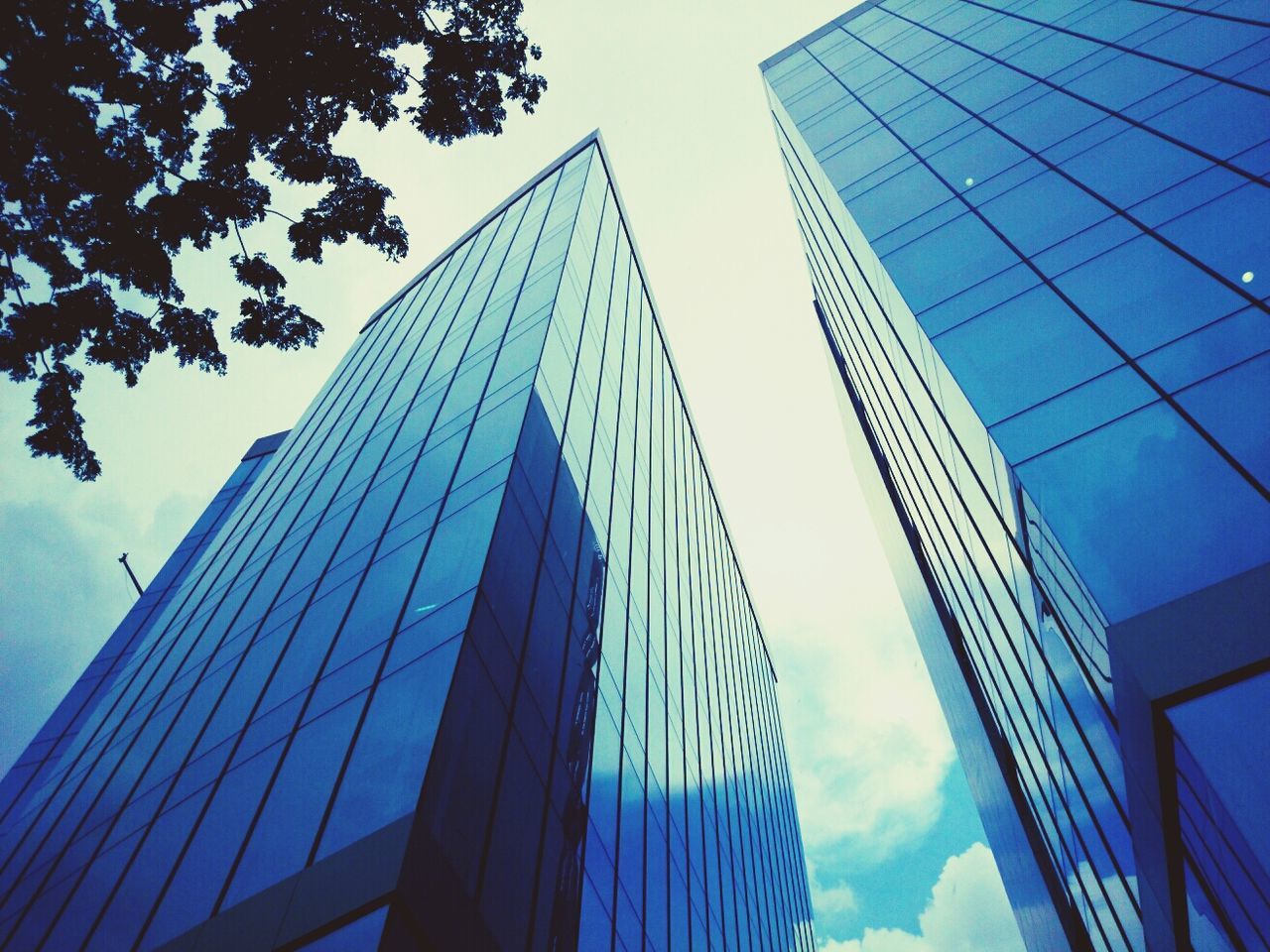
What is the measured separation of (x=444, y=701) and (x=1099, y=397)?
7.92 meters

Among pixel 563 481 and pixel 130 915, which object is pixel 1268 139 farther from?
pixel 130 915

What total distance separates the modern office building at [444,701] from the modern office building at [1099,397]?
670 centimetres

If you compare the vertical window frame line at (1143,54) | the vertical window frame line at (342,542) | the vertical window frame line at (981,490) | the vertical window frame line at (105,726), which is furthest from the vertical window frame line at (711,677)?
the vertical window frame line at (1143,54)

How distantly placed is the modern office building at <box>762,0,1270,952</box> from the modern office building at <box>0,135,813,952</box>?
22.0ft

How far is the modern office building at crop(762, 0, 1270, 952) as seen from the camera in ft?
19.9

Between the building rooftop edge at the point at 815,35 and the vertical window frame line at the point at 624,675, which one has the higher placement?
the building rooftop edge at the point at 815,35

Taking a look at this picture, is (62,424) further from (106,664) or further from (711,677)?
(106,664)

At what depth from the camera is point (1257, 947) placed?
6.16 metres

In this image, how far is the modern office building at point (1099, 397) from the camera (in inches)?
239

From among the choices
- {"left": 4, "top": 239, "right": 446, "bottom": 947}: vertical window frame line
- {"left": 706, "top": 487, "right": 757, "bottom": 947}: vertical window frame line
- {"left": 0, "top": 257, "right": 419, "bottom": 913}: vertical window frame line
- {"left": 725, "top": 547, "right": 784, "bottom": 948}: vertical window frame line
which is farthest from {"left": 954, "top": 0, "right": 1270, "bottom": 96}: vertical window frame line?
{"left": 725, "top": 547, "right": 784, "bottom": 948}: vertical window frame line

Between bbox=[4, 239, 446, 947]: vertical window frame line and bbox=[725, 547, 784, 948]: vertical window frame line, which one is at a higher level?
bbox=[725, 547, 784, 948]: vertical window frame line

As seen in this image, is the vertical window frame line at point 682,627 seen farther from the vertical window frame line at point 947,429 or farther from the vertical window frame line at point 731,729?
the vertical window frame line at point 947,429

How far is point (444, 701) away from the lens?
28.2 feet

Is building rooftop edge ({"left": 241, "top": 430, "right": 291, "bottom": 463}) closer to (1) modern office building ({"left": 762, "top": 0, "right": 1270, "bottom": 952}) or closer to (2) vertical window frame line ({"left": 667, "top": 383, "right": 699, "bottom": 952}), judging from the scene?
(2) vertical window frame line ({"left": 667, "top": 383, "right": 699, "bottom": 952})
